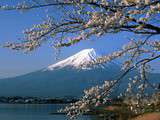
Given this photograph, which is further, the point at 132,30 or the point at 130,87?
the point at 130,87

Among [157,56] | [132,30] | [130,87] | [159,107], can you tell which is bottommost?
[159,107]

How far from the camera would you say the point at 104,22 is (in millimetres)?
8734

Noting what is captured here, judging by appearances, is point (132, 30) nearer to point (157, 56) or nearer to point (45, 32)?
point (157, 56)

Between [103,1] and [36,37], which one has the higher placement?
[103,1]

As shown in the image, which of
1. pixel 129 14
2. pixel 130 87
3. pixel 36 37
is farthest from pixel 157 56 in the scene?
pixel 36 37

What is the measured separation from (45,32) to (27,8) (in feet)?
1.93

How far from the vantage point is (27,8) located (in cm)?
974

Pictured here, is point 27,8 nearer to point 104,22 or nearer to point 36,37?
point 36,37

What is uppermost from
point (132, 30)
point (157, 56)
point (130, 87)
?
point (132, 30)

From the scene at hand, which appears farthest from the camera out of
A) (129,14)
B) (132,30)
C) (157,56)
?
(157,56)

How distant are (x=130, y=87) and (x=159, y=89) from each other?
4.67 feet

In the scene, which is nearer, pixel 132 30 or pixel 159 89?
pixel 132 30

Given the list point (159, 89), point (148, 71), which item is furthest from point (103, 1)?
point (159, 89)

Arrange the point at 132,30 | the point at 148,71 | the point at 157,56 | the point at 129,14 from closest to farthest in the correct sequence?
the point at 129,14 < the point at 132,30 < the point at 157,56 < the point at 148,71
